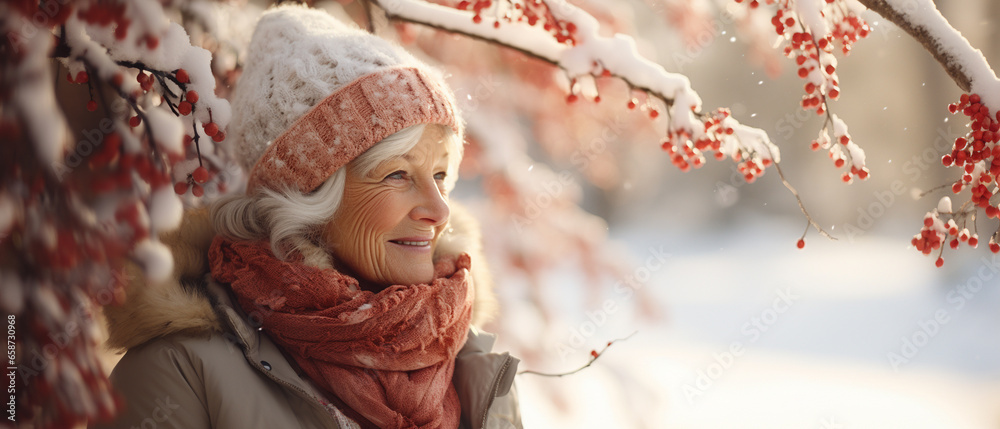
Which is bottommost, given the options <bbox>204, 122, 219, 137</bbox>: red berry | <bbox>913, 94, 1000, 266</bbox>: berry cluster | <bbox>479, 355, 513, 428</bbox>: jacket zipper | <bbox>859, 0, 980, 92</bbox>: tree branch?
<bbox>479, 355, 513, 428</bbox>: jacket zipper

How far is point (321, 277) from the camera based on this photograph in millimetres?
1557

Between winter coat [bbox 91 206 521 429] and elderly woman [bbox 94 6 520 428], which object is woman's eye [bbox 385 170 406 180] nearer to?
elderly woman [bbox 94 6 520 428]

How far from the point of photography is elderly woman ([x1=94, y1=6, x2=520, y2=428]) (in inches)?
56.3

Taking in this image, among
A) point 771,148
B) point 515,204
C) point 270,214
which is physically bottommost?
point 515,204

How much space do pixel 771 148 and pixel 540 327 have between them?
177cm

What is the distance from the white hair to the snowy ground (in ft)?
6.06

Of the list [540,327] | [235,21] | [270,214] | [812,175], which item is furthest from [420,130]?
[812,175]

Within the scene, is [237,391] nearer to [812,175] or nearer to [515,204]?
[515,204]

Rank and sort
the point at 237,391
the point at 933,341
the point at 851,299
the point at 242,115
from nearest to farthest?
the point at 237,391
the point at 242,115
the point at 933,341
the point at 851,299

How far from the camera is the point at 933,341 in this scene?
7512 millimetres

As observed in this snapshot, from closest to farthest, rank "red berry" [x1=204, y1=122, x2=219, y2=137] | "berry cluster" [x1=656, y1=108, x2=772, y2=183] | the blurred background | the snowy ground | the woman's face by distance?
"red berry" [x1=204, y1=122, x2=219, y2=137] → the woman's face → "berry cluster" [x1=656, y1=108, x2=772, y2=183] → the blurred background → the snowy ground

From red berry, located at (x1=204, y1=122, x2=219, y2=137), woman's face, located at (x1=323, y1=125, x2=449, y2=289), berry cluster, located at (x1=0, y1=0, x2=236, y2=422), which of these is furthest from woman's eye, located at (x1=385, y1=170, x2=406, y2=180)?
berry cluster, located at (x1=0, y1=0, x2=236, y2=422)

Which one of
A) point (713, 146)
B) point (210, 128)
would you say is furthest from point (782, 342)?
point (210, 128)

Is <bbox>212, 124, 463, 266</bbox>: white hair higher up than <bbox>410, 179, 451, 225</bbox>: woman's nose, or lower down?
lower down
